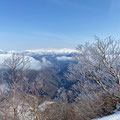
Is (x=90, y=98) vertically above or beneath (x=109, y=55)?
beneath

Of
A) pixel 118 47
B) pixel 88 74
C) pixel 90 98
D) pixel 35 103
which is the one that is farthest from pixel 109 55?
pixel 35 103

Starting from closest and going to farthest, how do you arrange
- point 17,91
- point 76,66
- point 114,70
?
point 17,91 → point 114,70 → point 76,66

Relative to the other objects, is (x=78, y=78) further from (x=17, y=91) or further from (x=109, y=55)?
(x=17, y=91)

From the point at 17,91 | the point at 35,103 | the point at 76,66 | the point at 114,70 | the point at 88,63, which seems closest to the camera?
the point at 17,91

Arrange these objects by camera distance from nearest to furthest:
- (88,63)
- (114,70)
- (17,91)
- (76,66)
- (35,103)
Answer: (17,91), (35,103), (114,70), (88,63), (76,66)

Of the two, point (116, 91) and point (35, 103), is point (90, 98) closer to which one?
point (116, 91)

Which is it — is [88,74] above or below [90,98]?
above

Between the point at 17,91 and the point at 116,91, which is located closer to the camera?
the point at 17,91

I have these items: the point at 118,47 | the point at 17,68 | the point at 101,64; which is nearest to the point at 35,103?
the point at 17,68

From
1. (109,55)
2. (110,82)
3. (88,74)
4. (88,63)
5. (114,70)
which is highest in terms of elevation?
(109,55)
